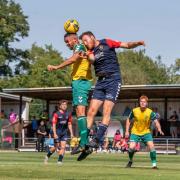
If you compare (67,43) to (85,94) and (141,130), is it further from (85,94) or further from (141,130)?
(141,130)

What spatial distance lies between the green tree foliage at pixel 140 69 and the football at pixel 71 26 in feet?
340

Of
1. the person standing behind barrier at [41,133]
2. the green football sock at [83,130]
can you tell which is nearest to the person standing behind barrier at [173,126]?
the person standing behind barrier at [41,133]

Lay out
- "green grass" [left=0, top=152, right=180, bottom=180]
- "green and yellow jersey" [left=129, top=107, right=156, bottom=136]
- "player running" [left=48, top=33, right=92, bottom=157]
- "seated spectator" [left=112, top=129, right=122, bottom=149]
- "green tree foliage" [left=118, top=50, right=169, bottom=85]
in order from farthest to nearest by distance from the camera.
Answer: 1. "green tree foliage" [left=118, top=50, right=169, bottom=85]
2. "seated spectator" [left=112, top=129, right=122, bottom=149]
3. "green and yellow jersey" [left=129, top=107, right=156, bottom=136]
4. "player running" [left=48, top=33, right=92, bottom=157]
5. "green grass" [left=0, top=152, right=180, bottom=180]

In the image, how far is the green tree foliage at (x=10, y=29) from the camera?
86625 mm

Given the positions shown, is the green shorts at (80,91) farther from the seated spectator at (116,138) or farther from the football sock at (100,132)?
the seated spectator at (116,138)

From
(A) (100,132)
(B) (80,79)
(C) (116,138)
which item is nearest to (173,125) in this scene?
(C) (116,138)

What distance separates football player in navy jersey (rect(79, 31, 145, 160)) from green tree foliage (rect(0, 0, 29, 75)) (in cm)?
7320

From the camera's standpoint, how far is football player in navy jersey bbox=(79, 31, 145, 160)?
1336 cm

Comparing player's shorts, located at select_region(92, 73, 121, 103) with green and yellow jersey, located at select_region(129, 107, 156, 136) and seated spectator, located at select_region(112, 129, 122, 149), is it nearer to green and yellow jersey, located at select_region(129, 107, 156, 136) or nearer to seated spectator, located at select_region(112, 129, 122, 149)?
green and yellow jersey, located at select_region(129, 107, 156, 136)

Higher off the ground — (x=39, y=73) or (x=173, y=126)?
(x=39, y=73)

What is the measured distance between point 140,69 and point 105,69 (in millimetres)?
122153

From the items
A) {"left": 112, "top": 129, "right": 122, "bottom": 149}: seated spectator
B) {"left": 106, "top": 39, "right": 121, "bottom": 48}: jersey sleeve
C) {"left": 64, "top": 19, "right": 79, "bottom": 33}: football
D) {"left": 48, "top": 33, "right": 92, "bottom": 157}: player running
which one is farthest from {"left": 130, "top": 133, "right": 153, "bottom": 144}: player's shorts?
{"left": 112, "top": 129, "right": 122, "bottom": 149}: seated spectator

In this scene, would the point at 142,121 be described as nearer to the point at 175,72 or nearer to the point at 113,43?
the point at 113,43

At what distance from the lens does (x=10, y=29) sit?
283 feet
